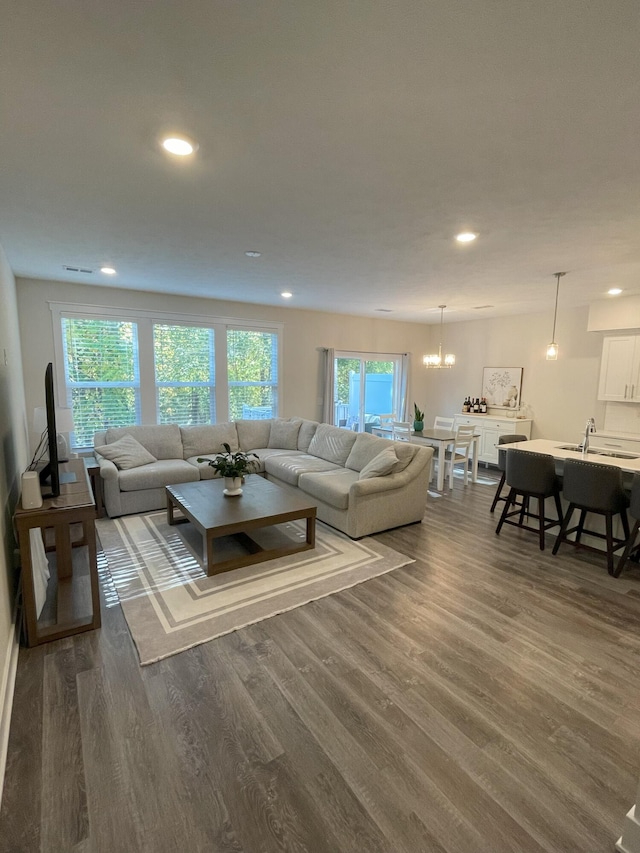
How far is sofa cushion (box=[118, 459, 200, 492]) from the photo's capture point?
169 inches

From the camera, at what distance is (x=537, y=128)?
1.64 metres

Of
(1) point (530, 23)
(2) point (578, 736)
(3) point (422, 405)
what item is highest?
(1) point (530, 23)

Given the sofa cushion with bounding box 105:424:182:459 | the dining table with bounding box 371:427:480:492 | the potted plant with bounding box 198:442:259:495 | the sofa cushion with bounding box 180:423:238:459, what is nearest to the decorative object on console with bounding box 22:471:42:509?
the potted plant with bounding box 198:442:259:495

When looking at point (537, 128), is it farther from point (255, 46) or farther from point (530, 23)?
point (255, 46)

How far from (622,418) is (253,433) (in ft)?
17.3

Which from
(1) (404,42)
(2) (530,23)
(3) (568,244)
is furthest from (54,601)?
(3) (568,244)

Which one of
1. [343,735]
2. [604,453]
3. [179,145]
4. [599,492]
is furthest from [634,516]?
[179,145]

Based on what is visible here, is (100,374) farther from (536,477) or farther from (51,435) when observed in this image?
(536,477)

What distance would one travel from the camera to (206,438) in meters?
5.53

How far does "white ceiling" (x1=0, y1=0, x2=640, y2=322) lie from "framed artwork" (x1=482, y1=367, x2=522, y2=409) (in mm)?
3561

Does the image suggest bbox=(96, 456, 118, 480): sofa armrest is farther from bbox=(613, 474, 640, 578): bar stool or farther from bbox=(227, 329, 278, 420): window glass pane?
bbox=(613, 474, 640, 578): bar stool

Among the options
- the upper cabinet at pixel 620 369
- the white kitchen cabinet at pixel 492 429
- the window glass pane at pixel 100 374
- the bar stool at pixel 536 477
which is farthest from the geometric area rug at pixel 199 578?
the upper cabinet at pixel 620 369

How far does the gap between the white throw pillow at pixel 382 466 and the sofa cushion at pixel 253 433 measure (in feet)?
7.75

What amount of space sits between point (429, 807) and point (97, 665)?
1.78 m
